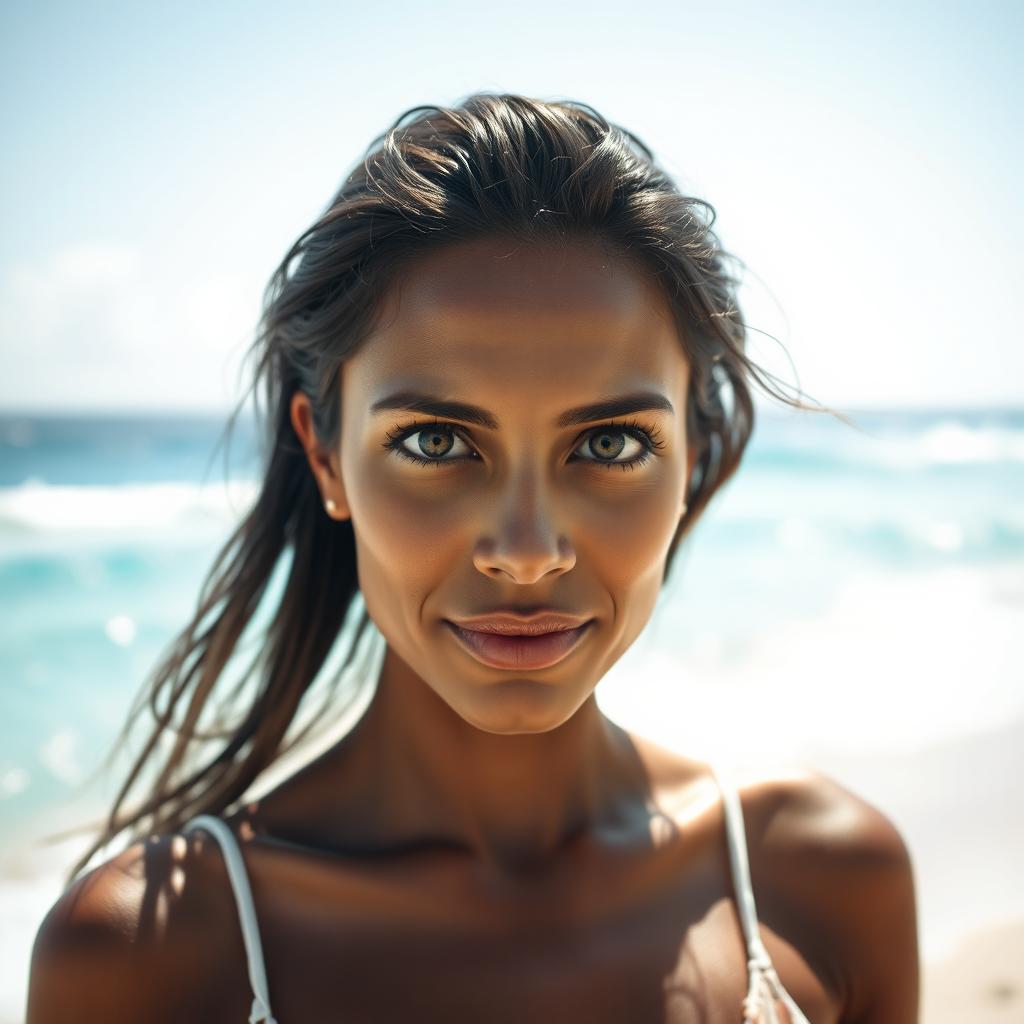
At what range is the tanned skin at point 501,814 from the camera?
1.54 m

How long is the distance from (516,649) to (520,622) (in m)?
0.05

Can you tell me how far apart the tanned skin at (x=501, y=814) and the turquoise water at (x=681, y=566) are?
2.44 feet

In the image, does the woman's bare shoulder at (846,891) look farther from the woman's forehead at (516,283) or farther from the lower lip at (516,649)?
the woman's forehead at (516,283)

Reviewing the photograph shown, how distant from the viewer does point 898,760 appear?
5.31m

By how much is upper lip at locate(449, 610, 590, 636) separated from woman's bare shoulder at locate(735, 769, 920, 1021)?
0.70m

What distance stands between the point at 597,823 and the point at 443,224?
108 cm

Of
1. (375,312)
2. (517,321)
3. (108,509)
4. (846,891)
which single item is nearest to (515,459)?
(517,321)

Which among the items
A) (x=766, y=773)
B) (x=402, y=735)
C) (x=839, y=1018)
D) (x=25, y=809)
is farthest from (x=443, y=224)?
(x=25, y=809)

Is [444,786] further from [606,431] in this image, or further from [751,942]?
[606,431]

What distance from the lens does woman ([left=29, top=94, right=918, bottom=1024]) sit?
5.09 ft

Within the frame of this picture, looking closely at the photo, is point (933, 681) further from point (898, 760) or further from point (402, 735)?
point (402, 735)

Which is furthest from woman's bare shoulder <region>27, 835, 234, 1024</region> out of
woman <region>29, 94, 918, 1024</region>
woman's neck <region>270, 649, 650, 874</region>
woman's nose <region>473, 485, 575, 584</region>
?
woman's nose <region>473, 485, 575, 584</region>

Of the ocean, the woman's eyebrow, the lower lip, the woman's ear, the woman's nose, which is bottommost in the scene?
the ocean

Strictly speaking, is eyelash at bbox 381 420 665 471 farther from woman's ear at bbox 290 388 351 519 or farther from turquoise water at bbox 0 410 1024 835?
turquoise water at bbox 0 410 1024 835
